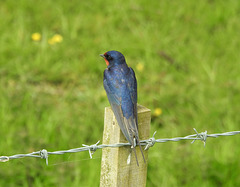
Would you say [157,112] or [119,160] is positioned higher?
[157,112]

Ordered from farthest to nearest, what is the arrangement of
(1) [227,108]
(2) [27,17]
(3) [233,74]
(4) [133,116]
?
(2) [27,17], (3) [233,74], (1) [227,108], (4) [133,116]

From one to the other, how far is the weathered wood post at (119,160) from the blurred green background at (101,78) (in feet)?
2.40

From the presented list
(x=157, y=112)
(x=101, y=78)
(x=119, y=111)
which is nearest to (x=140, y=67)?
(x=101, y=78)

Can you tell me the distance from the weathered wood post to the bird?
1.4 inches

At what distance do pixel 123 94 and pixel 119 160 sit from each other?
726 mm

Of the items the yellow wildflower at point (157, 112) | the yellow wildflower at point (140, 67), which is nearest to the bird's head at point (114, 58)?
the yellow wildflower at point (157, 112)

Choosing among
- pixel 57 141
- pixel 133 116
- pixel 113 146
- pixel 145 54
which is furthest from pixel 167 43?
pixel 113 146

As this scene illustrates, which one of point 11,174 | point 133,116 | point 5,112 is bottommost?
point 11,174

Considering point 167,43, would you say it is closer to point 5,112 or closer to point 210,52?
point 210,52

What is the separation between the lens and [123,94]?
107 inches

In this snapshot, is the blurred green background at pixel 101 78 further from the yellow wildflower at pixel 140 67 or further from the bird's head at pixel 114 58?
the bird's head at pixel 114 58

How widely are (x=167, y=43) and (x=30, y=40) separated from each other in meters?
1.76

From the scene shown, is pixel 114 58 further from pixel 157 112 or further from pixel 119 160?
pixel 157 112

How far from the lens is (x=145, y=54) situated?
552 centimetres
